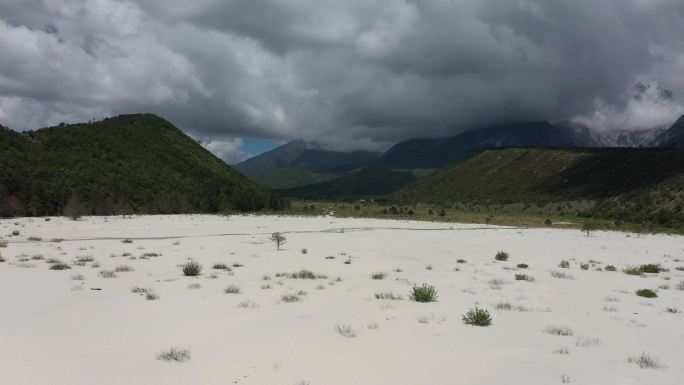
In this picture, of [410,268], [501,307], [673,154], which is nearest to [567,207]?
[673,154]

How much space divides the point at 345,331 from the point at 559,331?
4.18m

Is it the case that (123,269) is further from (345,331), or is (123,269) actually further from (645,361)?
(645,361)

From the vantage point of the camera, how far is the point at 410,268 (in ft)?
61.7

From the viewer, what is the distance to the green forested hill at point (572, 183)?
8409 centimetres

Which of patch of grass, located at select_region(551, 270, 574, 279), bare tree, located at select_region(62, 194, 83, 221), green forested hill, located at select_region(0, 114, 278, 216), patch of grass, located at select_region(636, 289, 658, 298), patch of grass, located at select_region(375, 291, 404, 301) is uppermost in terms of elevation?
green forested hill, located at select_region(0, 114, 278, 216)

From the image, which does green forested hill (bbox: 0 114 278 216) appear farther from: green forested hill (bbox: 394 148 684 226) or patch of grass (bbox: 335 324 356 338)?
green forested hill (bbox: 394 148 684 226)

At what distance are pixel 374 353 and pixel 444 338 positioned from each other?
1695 millimetres

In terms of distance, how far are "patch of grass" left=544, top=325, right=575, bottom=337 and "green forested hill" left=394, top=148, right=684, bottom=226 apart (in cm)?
6671

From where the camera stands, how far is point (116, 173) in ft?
266

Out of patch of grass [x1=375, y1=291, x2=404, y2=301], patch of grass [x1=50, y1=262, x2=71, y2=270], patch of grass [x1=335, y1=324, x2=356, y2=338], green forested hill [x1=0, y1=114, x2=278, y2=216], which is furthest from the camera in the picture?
green forested hill [x1=0, y1=114, x2=278, y2=216]

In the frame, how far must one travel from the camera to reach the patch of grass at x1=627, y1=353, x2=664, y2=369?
21.6 feet

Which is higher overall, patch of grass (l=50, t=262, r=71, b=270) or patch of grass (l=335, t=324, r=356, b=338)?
patch of grass (l=50, t=262, r=71, b=270)

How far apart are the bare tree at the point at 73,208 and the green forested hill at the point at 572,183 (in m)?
78.1

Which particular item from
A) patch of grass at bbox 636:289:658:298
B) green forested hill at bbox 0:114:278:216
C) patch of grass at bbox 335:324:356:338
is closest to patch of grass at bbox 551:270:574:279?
patch of grass at bbox 636:289:658:298
